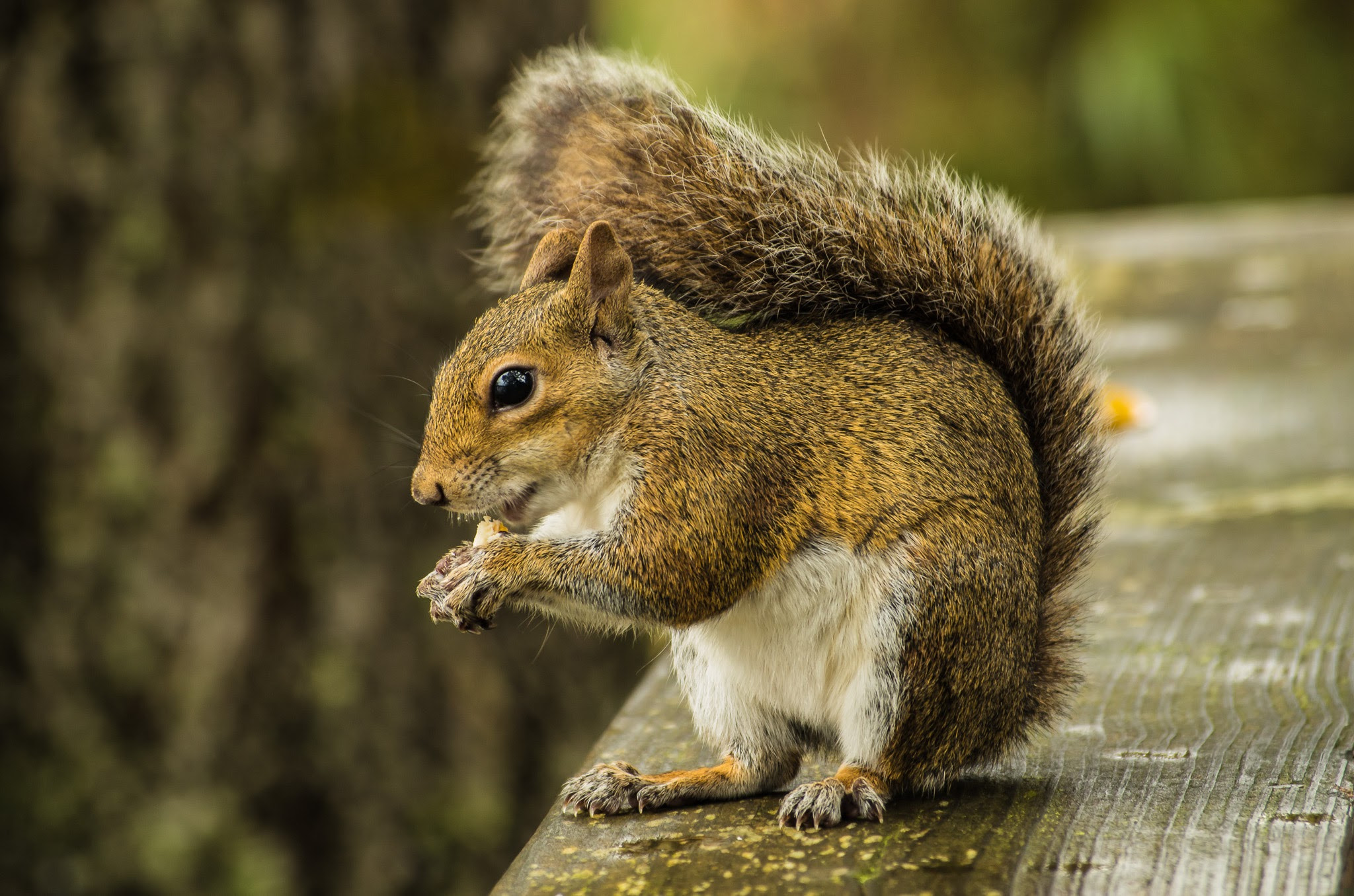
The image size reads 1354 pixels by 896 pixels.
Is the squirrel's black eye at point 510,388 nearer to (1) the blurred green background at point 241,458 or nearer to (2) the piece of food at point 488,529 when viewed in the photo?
(2) the piece of food at point 488,529

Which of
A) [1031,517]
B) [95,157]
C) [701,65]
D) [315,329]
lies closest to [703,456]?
[1031,517]

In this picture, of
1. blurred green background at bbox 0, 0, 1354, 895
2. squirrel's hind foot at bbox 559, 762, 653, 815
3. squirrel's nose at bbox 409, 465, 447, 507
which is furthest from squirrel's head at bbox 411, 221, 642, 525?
blurred green background at bbox 0, 0, 1354, 895

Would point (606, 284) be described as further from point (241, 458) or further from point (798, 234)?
point (241, 458)

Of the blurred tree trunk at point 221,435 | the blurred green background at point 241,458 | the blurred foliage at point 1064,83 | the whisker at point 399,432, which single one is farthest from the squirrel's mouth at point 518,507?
the blurred foliage at point 1064,83

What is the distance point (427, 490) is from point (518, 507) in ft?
0.33

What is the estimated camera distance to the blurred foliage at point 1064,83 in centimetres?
758

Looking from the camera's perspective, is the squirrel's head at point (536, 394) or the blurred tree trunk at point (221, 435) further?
the blurred tree trunk at point (221, 435)

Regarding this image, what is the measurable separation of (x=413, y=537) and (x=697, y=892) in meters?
1.51

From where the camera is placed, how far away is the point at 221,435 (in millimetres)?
2482

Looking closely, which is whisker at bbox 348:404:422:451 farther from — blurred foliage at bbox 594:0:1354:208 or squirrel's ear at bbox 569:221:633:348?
blurred foliage at bbox 594:0:1354:208

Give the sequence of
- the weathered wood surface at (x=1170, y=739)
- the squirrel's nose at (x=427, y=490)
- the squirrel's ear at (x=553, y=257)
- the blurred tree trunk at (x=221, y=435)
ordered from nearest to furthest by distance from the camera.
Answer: the weathered wood surface at (x=1170, y=739) → the squirrel's nose at (x=427, y=490) → the squirrel's ear at (x=553, y=257) → the blurred tree trunk at (x=221, y=435)

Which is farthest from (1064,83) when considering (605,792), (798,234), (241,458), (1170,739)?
(605,792)

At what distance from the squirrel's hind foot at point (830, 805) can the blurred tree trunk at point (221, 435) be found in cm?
124

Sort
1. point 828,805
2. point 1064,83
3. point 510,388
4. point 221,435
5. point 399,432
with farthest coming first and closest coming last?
point 1064,83 → point 221,435 → point 399,432 → point 510,388 → point 828,805
